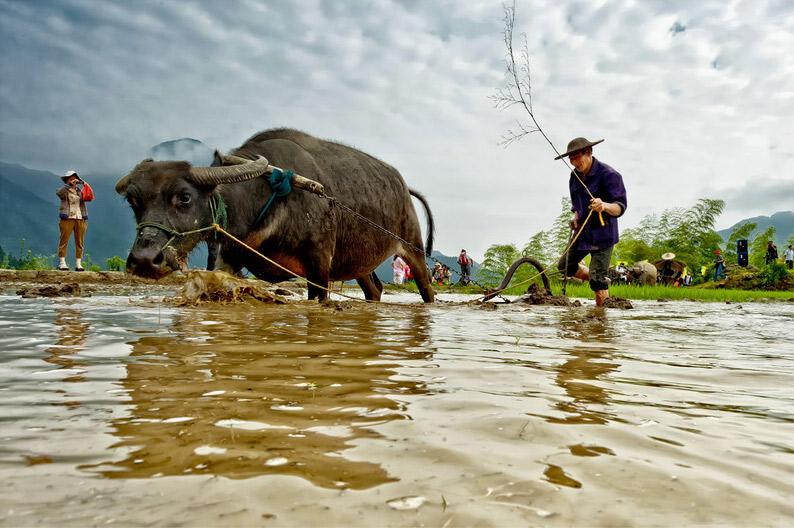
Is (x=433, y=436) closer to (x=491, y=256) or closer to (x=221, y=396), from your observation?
(x=221, y=396)

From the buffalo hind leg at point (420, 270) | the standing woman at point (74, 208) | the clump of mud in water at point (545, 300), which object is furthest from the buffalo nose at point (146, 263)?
the standing woman at point (74, 208)

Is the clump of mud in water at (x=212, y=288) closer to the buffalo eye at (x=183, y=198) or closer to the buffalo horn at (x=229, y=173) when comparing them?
the buffalo eye at (x=183, y=198)

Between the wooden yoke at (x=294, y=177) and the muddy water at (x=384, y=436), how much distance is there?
2876mm

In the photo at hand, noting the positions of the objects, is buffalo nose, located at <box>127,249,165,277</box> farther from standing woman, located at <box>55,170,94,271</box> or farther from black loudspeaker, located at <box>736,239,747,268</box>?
black loudspeaker, located at <box>736,239,747,268</box>

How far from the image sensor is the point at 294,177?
5.40 meters

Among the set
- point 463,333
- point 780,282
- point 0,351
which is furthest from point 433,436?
point 780,282

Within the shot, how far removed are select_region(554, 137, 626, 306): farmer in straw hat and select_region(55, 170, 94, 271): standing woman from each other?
9122mm

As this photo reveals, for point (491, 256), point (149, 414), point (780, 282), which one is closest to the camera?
point (149, 414)

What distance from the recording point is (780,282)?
1700cm

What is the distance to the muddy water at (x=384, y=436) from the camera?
0.90m

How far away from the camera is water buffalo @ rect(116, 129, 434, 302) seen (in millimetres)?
4531

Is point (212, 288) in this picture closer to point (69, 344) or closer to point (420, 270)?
point (69, 344)

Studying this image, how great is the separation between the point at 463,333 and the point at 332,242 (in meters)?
2.69

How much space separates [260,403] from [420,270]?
6.21 meters
